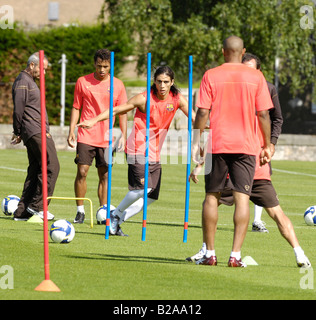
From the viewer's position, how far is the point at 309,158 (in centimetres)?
3069

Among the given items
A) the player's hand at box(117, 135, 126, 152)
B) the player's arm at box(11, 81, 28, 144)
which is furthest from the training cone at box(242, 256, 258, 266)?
the player's arm at box(11, 81, 28, 144)

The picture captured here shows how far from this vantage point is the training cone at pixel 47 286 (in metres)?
6.99

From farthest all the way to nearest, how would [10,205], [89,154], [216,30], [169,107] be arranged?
[216,30] → [10,205] → [89,154] → [169,107]

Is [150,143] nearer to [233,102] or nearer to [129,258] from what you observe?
[129,258]

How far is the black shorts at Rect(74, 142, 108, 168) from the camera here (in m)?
12.4

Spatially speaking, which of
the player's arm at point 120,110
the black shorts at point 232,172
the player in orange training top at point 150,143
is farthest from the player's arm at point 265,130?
the player in orange training top at point 150,143

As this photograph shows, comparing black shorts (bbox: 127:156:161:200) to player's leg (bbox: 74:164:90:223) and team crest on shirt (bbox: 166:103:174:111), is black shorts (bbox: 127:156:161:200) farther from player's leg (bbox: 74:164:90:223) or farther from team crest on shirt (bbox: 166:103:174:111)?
player's leg (bbox: 74:164:90:223)

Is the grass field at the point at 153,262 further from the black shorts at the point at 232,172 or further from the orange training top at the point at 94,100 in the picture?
the orange training top at the point at 94,100

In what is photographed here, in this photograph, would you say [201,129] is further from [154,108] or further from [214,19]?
[214,19]

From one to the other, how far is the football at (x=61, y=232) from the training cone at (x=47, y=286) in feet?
9.63

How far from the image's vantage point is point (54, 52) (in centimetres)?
3366

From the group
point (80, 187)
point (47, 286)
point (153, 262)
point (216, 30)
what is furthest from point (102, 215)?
point (216, 30)

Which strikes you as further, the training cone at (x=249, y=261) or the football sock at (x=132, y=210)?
the football sock at (x=132, y=210)

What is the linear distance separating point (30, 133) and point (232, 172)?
14.5 ft
